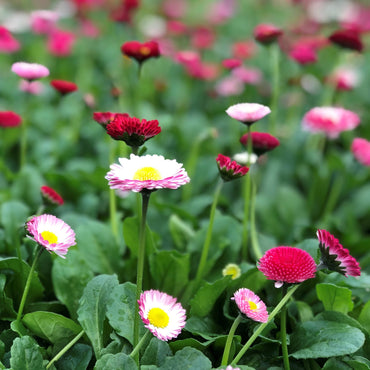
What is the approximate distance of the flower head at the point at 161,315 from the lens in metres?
0.88

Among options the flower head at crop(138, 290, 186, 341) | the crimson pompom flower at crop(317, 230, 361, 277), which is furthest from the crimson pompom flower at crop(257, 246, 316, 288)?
the flower head at crop(138, 290, 186, 341)

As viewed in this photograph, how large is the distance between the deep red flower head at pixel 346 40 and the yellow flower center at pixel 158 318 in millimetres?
1163

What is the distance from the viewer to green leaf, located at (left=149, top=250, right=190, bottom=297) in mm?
1255

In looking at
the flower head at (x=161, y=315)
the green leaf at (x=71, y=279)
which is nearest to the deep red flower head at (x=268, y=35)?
the green leaf at (x=71, y=279)

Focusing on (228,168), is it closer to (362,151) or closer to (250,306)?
(250,306)

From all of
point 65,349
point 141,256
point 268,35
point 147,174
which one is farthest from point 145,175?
point 268,35

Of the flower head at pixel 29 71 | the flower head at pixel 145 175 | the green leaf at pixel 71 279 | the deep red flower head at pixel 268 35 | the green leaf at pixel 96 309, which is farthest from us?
the deep red flower head at pixel 268 35

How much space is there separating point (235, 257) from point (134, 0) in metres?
1.38

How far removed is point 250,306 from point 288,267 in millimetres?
89

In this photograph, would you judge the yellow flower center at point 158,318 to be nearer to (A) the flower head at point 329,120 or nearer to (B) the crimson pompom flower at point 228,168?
(B) the crimson pompom flower at point 228,168

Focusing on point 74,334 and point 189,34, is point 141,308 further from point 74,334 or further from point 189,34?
point 189,34

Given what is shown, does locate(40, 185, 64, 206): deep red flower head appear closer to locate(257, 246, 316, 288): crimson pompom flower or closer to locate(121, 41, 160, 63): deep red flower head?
locate(121, 41, 160, 63): deep red flower head

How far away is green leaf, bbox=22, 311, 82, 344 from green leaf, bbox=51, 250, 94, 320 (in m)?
0.09

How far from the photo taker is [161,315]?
92cm
